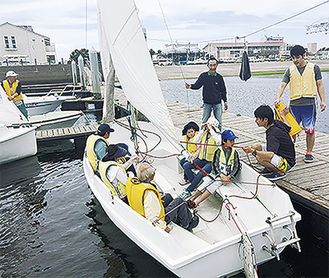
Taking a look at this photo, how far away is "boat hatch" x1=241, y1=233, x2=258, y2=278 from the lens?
284 centimetres

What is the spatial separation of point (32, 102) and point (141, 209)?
1321 centimetres

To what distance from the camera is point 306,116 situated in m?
Answer: 4.88

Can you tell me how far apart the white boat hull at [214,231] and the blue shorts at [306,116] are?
1503mm

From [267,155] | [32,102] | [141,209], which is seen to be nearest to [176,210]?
[141,209]

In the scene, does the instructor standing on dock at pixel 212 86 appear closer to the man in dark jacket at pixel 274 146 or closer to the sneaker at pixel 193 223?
the man in dark jacket at pixel 274 146

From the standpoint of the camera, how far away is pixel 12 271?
13.1 feet

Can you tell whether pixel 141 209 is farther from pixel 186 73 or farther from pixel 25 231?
pixel 186 73

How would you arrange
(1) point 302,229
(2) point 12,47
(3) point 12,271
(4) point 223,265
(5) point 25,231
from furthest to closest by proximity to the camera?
(2) point 12,47, (5) point 25,231, (1) point 302,229, (3) point 12,271, (4) point 223,265

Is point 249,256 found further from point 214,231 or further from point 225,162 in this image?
point 225,162

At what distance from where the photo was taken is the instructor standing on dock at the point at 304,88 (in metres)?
4.67

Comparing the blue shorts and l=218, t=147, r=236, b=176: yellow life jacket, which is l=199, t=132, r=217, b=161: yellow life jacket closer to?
l=218, t=147, r=236, b=176: yellow life jacket

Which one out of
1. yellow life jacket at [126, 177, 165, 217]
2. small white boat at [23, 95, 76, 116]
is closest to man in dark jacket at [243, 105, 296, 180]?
yellow life jacket at [126, 177, 165, 217]

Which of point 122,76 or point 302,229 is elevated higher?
point 122,76

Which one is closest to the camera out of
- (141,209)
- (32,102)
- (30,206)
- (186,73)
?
(141,209)
